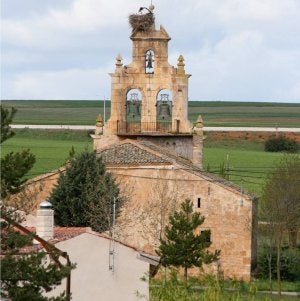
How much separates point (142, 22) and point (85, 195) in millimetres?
12857

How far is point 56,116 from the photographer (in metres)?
187

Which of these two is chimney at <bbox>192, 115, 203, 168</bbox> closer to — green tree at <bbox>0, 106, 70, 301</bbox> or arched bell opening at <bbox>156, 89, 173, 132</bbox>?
arched bell opening at <bbox>156, 89, 173, 132</bbox>

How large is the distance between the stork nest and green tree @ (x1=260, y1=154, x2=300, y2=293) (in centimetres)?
788

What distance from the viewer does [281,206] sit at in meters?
72.4

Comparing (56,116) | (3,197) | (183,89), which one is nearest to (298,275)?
(183,89)

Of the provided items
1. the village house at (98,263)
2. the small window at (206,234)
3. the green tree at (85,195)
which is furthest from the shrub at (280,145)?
the village house at (98,263)

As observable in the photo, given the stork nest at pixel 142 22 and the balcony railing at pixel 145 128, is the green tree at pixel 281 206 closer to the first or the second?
the balcony railing at pixel 145 128

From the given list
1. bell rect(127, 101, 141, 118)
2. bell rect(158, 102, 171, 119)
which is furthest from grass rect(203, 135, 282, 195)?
bell rect(127, 101, 141, 118)

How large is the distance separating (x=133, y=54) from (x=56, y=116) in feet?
372

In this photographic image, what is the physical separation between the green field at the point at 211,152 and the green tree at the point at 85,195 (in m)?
5.00

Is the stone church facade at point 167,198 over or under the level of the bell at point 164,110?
under

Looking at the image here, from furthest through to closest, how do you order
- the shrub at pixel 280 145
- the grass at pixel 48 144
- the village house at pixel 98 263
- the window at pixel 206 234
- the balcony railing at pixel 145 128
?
the shrub at pixel 280 145 < the grass at pixel 48 144 < the balcony railing at pixel 145 128 < the window at pixel 206 234 < the village house at pixel 98 263

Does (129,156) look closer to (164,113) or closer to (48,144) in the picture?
(164,113)

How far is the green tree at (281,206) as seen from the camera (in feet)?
230
